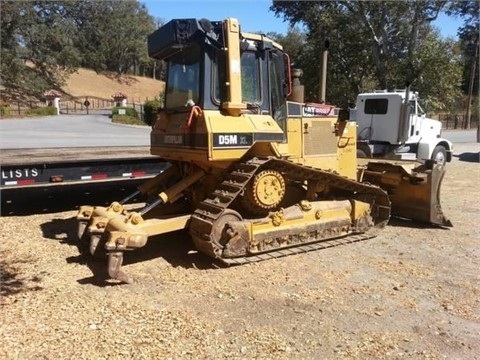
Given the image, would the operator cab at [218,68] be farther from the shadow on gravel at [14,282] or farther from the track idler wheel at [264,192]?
the shadow on gravel at [14,282]

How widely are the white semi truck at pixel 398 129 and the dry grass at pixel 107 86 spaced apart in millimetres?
64942

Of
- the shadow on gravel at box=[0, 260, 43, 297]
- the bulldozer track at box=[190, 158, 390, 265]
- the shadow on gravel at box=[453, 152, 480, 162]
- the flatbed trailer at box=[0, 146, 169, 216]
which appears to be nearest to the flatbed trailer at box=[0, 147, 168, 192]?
the flatbed trailer at box=[0, 146, 169, 216]

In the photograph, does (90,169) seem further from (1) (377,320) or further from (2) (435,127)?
(2) (435,127)

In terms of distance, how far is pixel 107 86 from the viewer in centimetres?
8769

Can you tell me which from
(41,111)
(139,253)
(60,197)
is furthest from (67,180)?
(41,111)

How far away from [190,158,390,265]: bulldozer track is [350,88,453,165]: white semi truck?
7.78 m

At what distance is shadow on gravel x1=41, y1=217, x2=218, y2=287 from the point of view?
219 inches

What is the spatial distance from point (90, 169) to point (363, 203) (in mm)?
4178

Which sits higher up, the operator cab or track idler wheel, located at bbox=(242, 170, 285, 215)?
the operator cab

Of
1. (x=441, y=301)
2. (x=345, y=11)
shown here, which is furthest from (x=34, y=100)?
(x=441, y=301)

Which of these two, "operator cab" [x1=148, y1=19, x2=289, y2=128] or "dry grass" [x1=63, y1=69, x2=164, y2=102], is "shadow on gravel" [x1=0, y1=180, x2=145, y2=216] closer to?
"operator cab" [x1=148, y1=19, x2=289, y2=128]

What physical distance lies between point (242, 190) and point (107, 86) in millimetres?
87290

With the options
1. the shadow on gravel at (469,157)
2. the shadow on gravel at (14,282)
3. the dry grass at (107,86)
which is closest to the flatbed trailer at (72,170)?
the shadow on gravel at (14,282)

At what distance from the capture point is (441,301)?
487cm
